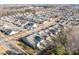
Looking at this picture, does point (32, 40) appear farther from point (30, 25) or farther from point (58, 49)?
point (58, 49)

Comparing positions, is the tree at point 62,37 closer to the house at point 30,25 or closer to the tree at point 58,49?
the tree at point 58,49

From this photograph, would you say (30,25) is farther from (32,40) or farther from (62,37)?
(62,37)

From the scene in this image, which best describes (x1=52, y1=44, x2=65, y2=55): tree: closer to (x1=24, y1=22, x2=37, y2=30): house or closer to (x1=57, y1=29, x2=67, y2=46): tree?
(x1=57, y1=29, x2=67, y2=46): tree

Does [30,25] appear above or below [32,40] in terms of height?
above

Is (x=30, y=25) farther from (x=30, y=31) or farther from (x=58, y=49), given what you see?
(x=58, y=49)

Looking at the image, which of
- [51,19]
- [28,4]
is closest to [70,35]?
[51,19]

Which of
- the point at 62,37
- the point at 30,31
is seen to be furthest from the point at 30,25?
the point at 62,37

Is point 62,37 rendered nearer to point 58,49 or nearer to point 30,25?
point 58,49

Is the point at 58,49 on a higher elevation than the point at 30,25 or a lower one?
lower

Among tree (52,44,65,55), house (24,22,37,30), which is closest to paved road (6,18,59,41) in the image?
house (24,22,37,30)

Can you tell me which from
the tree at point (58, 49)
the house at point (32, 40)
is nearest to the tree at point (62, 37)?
the tree at point (58, 49)
